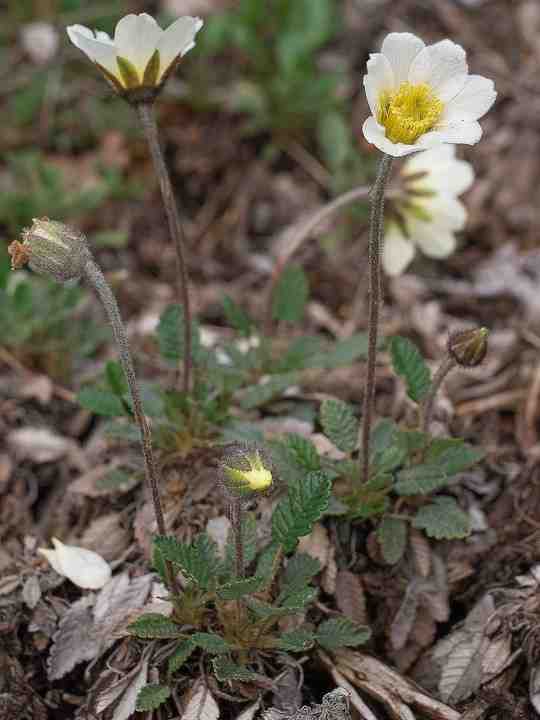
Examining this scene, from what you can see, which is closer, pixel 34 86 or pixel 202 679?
pixel 202 679

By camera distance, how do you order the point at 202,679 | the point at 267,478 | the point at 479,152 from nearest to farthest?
the point at 267,478 → the point at 202,679 → the point at 479,152

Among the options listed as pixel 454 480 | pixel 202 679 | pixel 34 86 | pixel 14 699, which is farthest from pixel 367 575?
pixel 34 86

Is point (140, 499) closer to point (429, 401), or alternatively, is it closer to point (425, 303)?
point (429, 401)

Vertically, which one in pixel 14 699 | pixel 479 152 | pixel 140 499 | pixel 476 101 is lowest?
pixel 14 699

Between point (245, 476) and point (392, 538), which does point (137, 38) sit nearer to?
point (245, 476)

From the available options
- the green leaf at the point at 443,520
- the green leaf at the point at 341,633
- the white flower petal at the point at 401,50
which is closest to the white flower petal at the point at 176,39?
the white flower petal at the point at 401,50

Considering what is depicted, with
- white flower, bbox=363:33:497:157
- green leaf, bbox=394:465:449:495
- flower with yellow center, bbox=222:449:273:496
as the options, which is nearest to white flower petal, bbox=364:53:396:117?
white flower, bbox=363:33:497:157

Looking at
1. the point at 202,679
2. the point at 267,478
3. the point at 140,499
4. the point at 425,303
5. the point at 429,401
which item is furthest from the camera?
the point at 425,303
